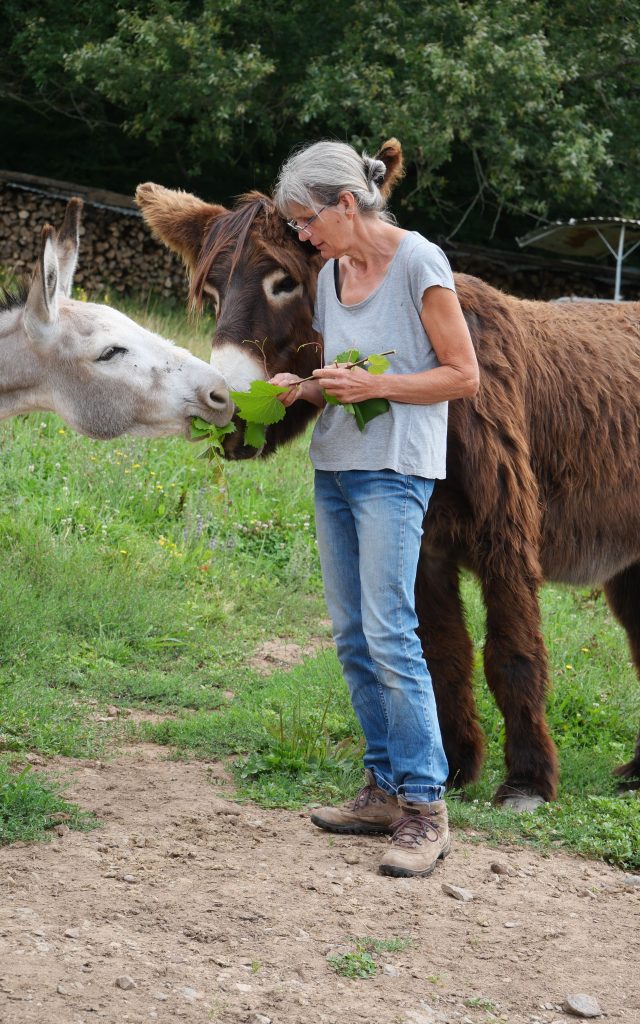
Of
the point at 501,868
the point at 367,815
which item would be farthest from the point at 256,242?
the point at 501,868

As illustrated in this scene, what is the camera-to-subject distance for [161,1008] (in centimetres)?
256

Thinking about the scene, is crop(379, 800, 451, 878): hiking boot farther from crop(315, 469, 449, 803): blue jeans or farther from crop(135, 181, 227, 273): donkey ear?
crop(135, 181, 227, 273): donkey ear

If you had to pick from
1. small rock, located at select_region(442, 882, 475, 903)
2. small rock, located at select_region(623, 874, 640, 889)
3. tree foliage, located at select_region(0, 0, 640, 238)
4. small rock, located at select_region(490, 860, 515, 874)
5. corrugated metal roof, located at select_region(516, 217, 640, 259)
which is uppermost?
tree foliage, located at select_region(0, 0, 640, 238)

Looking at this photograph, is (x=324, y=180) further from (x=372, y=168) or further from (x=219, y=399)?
(x=219, y=399)

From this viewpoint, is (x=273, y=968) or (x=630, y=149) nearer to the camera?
(x=273, y=968)

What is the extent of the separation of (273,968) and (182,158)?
16.5 metres

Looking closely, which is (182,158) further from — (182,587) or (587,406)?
(587,406)

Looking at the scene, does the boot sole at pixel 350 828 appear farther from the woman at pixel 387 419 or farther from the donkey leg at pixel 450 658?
the donkey leg at pixel 450 658

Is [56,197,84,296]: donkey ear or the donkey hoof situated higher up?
[56,197,84,296]: donkey ear

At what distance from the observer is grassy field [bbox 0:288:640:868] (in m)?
4.18

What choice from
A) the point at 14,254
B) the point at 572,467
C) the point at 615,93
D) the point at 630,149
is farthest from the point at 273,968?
the point at 615,93

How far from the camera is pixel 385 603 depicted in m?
3.38

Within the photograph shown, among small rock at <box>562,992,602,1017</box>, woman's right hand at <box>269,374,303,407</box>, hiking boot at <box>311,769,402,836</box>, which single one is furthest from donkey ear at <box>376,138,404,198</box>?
small rock at <box>562,992,602,1017</box>

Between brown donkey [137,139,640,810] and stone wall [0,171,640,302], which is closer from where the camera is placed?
brown donkey [137,139,640,810]
